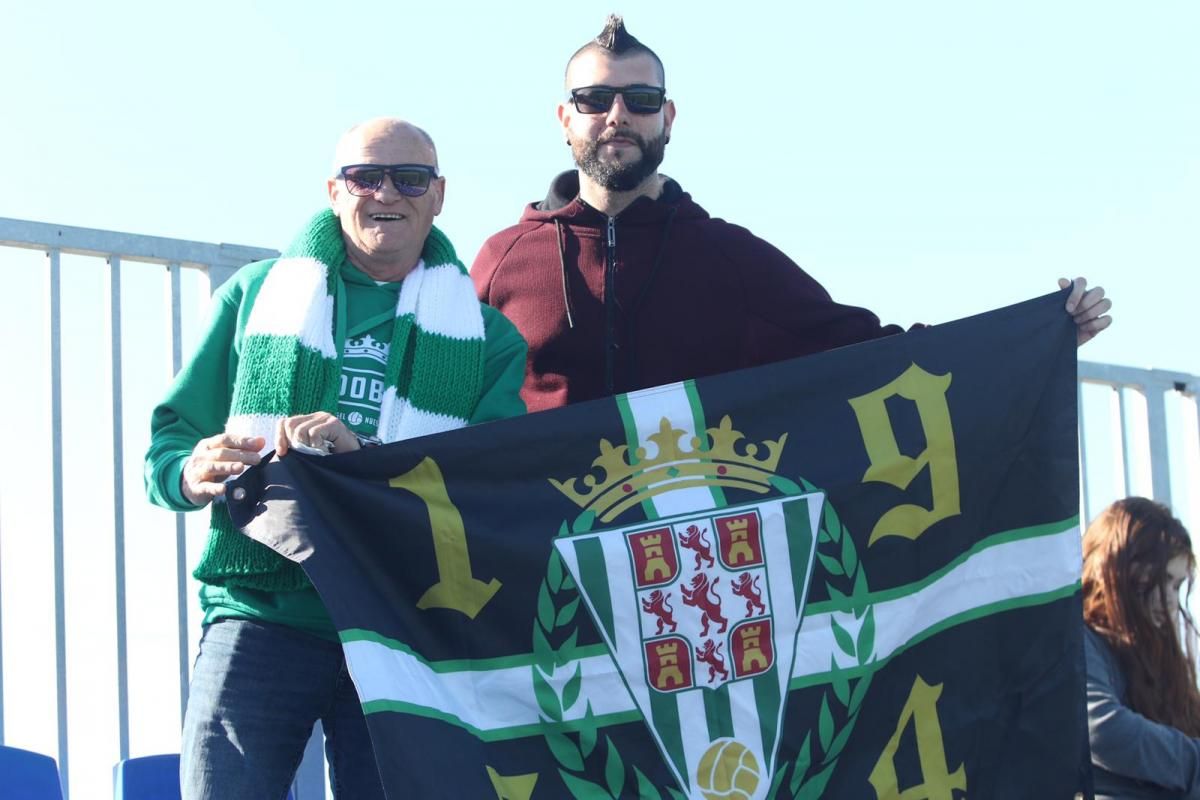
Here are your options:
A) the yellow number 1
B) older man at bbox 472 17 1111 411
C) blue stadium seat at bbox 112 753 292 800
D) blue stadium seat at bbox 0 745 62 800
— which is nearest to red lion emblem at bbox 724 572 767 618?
the yellow number 1

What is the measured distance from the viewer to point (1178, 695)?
5.09 m

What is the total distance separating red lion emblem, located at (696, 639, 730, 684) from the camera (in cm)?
400

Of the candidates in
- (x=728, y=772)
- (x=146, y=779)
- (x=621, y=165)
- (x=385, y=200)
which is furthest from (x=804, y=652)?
(x=146, y=779)

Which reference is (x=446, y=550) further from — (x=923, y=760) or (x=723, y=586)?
(x=923, y=760)

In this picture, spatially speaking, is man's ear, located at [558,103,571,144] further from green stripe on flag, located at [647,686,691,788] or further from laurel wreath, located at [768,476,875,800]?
green stripe on flag, located at [647,686,691,788]

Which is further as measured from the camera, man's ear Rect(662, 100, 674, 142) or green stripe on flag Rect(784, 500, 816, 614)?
man's ear Rect(662, 100, 674, 142)

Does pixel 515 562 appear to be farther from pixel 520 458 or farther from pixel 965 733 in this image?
pixel 965 733

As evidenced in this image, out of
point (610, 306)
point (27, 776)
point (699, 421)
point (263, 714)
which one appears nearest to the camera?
point (263, 714)

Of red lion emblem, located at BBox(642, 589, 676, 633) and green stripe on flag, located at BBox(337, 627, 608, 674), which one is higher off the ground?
red lion emblem, located at BBox(642, 589, 676, 633)

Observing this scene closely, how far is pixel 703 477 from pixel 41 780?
190 centimetres

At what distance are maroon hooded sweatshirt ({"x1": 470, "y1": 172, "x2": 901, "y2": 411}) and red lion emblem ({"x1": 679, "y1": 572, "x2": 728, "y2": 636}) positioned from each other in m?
0.89

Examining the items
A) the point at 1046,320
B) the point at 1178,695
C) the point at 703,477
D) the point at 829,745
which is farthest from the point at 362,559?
the point at 1178,695

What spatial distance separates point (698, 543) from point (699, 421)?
306 millimetres

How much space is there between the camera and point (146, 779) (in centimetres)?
477
